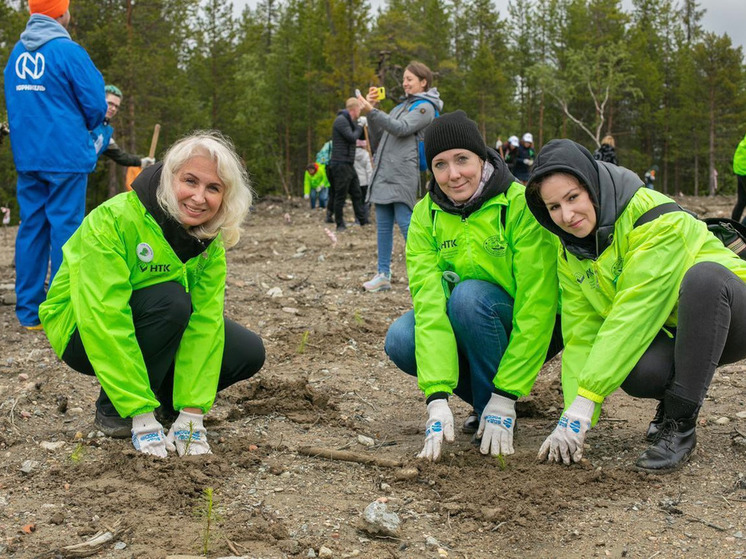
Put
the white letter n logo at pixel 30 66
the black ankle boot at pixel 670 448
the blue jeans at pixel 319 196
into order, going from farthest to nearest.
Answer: the blue jeans at pixel 319 196
the white letter n logo at pixel 30 66
the black ankle boot at pixel 670 448

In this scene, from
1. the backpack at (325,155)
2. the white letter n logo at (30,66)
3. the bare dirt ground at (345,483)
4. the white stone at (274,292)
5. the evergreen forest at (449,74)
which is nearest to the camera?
the bare dirt ground at (345,483)

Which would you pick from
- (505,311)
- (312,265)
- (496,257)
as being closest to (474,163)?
(496,257)

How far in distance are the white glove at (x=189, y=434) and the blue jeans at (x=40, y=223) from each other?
8.19 ft

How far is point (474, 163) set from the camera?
10.1 feet

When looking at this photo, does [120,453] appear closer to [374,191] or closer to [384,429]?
[384,429]

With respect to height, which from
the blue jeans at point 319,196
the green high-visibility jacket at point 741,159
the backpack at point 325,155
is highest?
the backpack at point 325,155

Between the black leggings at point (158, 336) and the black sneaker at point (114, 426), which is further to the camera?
the black sneaker at point (114, 426)

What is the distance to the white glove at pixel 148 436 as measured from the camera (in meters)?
2.90

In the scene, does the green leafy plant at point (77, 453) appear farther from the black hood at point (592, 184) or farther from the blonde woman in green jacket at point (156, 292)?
the black hood at point (592, 184)

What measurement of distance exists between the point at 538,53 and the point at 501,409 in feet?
149

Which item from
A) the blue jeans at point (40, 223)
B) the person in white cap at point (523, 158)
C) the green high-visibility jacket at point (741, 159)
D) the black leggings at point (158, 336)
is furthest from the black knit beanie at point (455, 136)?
the person in white cap at point (523, 158)

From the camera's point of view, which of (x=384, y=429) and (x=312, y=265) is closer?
(x=384, y=429)

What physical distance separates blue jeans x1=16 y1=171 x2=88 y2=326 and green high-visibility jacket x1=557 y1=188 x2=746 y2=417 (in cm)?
360

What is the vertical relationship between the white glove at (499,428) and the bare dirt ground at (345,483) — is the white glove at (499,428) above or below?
above
